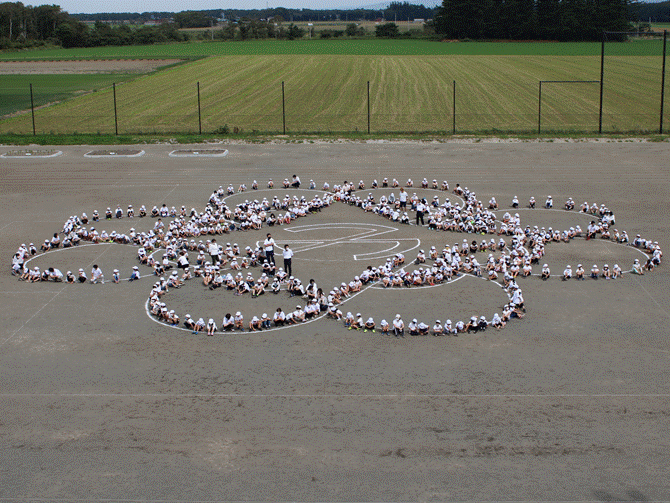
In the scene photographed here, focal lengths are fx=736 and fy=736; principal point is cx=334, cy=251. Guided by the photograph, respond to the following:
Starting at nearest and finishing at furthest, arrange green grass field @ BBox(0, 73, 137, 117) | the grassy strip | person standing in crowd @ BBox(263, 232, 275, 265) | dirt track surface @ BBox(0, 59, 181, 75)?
person standing in crowd @ BBox(263, 232, 275, 265), the grassy strip, green grass field @ BBox(0, 73, 137, 117), dirt track surface @ BBox(0, 59, 181, 75)

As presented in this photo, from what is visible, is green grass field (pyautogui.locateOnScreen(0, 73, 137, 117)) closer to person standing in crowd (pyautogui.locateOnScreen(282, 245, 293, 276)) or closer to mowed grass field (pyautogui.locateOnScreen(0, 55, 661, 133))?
mowed grass field (pyautogui.locateOnScreen(0, 55, 661, 133))

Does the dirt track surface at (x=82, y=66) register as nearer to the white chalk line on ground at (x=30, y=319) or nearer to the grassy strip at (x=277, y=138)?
the grassy strip at (x=277, y=138)

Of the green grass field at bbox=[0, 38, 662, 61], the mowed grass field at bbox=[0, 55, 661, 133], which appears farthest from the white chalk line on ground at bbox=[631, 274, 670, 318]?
the green grass field at bbox=[0, 38, 662, 61]

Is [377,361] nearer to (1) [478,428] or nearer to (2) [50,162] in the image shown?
(1) [478,428]

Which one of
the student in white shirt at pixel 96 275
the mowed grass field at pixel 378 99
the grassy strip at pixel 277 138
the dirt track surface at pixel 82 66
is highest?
the dirt track surface at pixel 82 66

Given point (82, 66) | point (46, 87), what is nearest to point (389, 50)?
point (82, 66)

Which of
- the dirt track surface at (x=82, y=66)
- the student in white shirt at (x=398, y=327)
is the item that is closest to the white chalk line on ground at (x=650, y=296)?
the student in white shirt at (x=398, y=327)
